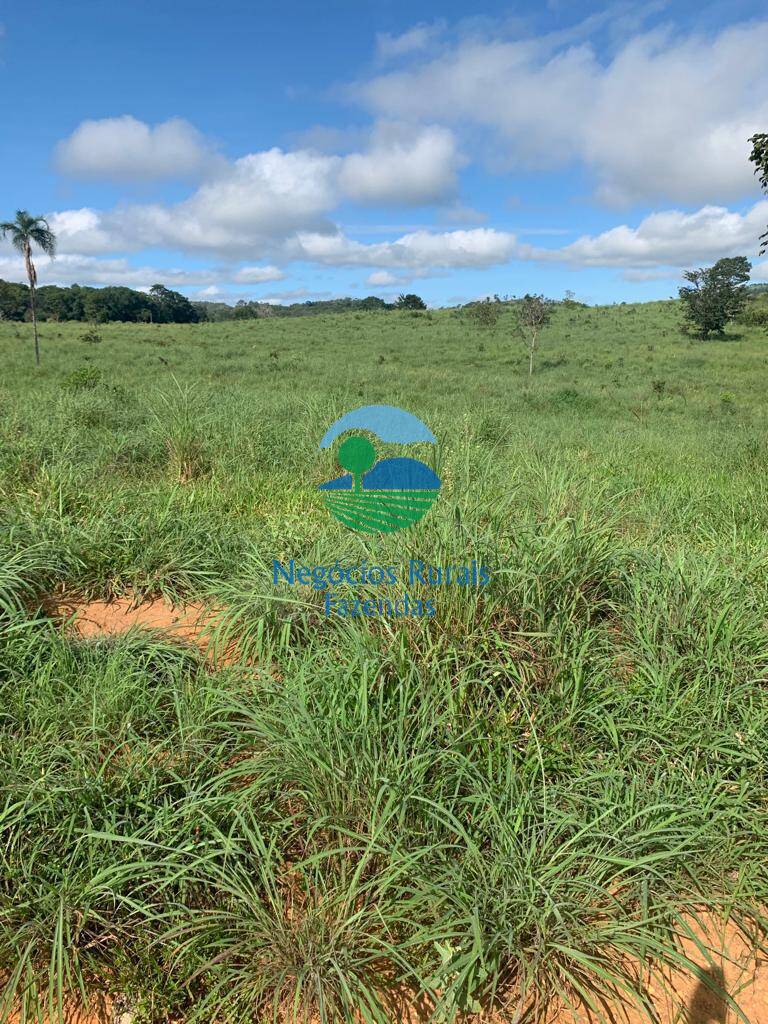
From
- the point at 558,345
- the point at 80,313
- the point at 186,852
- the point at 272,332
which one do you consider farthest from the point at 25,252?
the point at 80,313

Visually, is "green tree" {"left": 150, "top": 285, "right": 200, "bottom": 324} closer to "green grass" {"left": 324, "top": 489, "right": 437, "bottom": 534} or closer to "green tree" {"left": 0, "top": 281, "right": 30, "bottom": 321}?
"green tree" {"left": 0, "top": 281, "right": 30, "bottom": 321}

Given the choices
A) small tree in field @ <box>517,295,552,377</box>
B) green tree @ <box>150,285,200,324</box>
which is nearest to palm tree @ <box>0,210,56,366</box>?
small tree in field @ <box>517,295,552,377</box>

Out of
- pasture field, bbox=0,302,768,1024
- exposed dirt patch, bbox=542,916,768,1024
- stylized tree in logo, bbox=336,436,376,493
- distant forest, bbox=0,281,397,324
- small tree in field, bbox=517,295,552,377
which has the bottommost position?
exposed dirt patch, bbox=542,916,768,1024

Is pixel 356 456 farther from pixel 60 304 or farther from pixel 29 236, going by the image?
pixel 60 304

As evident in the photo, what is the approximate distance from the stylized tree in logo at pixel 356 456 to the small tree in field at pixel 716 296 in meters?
28.8

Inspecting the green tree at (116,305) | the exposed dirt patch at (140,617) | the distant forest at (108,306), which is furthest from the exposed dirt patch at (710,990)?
the green tree at (116,305)

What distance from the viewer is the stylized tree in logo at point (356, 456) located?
15.8ft

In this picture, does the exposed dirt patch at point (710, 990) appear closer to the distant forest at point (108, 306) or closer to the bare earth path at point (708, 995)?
the bare earth path at point (708, 995)

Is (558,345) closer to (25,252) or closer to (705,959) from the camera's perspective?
(25,252)

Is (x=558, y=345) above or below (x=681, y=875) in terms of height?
above

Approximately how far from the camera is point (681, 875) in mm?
1692

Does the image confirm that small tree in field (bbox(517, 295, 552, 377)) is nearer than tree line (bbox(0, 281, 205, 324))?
Yes

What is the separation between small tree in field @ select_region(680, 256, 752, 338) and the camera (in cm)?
2777

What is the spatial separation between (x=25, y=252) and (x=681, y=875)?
92.2 ft
